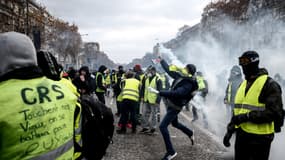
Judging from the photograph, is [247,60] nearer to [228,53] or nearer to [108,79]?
[108,79]

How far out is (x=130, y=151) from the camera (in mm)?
7410

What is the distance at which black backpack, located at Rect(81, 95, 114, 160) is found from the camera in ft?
8.21

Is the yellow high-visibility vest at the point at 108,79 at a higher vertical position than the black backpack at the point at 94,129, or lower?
lower

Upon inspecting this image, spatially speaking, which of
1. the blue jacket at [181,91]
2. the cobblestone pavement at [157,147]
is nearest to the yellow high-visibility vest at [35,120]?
the blue jacket at [181,91]

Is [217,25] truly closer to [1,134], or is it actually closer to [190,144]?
[190,144]

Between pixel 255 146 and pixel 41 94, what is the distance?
265 cm

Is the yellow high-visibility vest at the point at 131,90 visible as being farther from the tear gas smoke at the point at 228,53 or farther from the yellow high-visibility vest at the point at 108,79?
the yellow high-visibility vest at the point at 108,79

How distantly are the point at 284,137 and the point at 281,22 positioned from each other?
2085cm

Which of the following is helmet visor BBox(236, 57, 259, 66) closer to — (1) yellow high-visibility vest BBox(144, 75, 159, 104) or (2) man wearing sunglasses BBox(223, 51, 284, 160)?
(2) man wearing sunglasses BBox(223, 51, 284, 160)

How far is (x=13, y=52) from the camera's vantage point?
6.36ft

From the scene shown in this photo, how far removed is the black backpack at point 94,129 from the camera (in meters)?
2.50

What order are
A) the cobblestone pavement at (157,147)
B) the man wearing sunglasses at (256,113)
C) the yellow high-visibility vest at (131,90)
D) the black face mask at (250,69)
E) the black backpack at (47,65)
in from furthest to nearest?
1. the yellow high-visibility vest at (131,90)
2. the cobblestone pavement at (157,147)
3. the black face mask at (250,69)
4. the man wearing sunglasses at (256,113)
5. the black backpack at (47,65)

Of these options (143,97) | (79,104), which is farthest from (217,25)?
(79,104)

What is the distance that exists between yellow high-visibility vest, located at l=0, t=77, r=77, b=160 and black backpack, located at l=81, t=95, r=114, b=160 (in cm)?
29
